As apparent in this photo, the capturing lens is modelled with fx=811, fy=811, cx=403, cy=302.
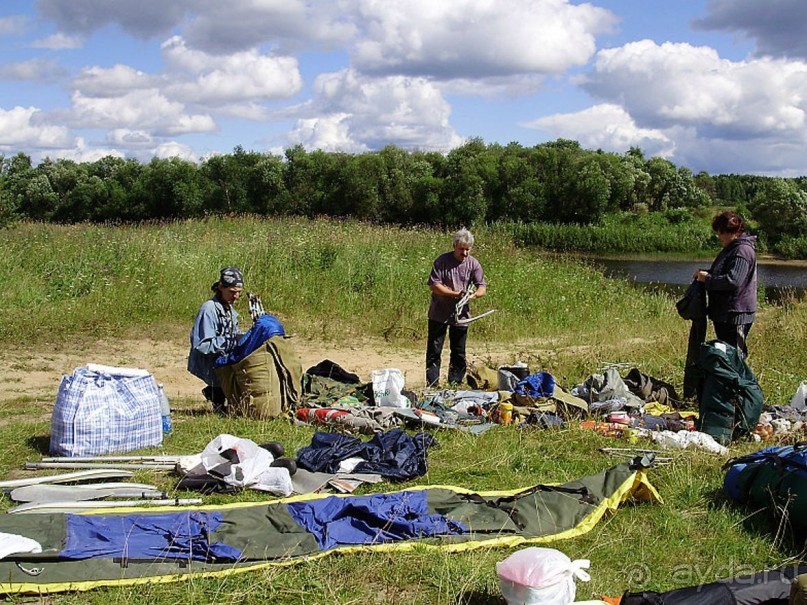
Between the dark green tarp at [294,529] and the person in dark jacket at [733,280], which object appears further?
the person in dark jacket at [733,280]

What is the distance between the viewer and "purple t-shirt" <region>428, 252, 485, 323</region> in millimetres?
8453

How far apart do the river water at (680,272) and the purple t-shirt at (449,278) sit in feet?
48.6

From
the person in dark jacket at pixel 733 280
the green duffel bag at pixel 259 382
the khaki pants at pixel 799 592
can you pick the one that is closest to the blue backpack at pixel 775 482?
the khaki pants at pixel 799 592

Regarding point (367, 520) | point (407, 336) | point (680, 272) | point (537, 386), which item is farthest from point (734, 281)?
point (680, 272)

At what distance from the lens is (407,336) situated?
39.3 ft

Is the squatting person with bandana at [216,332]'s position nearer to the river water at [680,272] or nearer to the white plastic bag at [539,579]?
the white plastic bag at [539,579]

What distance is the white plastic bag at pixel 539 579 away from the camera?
3.26 metres

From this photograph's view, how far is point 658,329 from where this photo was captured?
1295 cm

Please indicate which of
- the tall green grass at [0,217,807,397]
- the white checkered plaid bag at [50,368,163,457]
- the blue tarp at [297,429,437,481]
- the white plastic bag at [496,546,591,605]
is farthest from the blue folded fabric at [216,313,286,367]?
the white plastic bag at [496,546,591,605]

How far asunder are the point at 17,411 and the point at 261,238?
8.40 meters

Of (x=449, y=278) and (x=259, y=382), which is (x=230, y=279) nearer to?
(x=259, y=382)

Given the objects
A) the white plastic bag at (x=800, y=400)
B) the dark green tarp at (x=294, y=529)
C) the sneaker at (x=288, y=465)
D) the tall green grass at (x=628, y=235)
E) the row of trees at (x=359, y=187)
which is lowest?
the dark green tarp at (x=294, y=529)

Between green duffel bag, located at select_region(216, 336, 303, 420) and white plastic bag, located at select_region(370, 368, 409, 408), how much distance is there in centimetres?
86

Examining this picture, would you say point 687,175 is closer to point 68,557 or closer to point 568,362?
point 568,362
